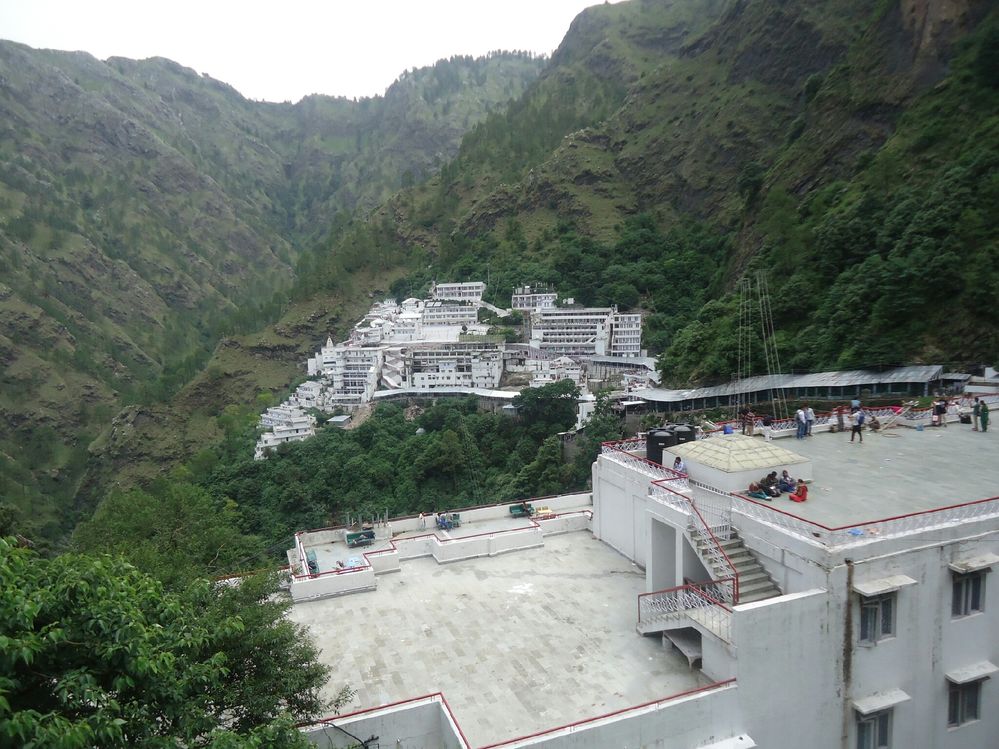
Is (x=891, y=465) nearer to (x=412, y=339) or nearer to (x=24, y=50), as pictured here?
(x=412, y=339)

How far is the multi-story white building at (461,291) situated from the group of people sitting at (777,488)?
235 ft

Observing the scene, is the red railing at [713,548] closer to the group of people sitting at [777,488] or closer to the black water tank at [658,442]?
the group of people sitting at [777,488]

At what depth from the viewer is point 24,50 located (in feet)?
566

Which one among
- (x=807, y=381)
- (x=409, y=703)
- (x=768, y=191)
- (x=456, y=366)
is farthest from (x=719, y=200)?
(x=409, y=703)

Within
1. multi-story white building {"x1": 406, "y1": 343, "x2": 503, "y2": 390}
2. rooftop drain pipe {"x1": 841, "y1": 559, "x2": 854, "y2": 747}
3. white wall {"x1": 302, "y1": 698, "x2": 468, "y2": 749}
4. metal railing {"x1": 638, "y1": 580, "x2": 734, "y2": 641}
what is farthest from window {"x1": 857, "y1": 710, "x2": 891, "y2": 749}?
multi-story white building {"x1": 406, "y1": 343, "x2": 503, "y2": 390}

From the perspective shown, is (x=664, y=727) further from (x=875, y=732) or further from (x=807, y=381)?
(x=807, y=381)

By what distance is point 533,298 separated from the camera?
250ft

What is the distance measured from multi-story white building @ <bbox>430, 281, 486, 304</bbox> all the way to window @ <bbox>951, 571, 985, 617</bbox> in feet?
240

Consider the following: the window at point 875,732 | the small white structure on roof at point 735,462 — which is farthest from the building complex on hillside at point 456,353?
the window at point 875,732

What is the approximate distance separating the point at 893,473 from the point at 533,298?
214ft

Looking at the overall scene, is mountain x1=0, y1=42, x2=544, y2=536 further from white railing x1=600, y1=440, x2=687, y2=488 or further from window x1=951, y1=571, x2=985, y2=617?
window x1=951, y1=571, x2=985, y2=617

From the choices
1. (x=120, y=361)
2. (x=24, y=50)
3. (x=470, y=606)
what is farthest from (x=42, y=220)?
(x=470, y=606)

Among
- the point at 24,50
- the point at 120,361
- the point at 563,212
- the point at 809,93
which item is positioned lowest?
the point at 120,361

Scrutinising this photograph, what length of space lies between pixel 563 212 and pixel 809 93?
115ft
